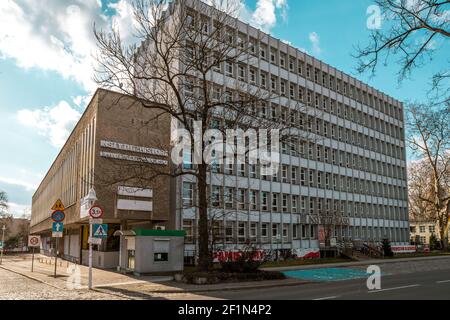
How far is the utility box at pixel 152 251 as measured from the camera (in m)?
22.1

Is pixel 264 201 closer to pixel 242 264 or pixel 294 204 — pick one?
pixel 294 204

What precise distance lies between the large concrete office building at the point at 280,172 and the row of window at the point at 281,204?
12 centimetres

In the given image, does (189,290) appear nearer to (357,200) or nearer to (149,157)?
(149,157)

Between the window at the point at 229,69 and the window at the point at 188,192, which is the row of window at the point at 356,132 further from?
the window at the point at 188,192

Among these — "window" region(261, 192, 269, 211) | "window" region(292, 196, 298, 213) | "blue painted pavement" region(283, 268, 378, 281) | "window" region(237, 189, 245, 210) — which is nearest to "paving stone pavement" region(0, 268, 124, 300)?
"blue painted pavement" region(283, 268, 378, 281)

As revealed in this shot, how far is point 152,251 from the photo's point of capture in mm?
22531

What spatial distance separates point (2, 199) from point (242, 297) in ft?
256

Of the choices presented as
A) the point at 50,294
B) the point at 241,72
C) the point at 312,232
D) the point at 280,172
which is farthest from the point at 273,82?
the point at 50,294

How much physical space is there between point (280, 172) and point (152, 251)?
25.4 meters

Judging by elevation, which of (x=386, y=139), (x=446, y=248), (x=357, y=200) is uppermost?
(x=386, y=139)

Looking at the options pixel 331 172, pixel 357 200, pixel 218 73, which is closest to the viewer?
pixel 218 73

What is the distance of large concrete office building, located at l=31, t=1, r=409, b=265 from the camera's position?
3219 centimetres

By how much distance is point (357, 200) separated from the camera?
56219 millimetres
